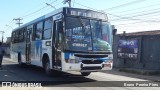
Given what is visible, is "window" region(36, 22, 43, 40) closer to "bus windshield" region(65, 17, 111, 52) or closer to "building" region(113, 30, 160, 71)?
"bus windshield" region(65, 17, 111, 52)

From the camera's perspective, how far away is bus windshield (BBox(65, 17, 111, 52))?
559 inches

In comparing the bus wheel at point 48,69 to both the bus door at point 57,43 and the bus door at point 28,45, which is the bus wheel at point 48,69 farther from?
the bus door at point 28,45

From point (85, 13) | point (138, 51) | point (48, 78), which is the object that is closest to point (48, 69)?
point (48, 78)

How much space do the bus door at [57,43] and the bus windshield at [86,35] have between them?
43 cm

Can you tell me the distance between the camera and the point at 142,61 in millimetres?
23953

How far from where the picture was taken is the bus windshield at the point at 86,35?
46.6 ft

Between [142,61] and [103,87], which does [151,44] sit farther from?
[103,87]

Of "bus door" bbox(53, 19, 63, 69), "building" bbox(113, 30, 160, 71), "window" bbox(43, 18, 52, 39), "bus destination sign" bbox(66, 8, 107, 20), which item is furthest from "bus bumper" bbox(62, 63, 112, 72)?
"building" bbox(113, 30, 160, 71)

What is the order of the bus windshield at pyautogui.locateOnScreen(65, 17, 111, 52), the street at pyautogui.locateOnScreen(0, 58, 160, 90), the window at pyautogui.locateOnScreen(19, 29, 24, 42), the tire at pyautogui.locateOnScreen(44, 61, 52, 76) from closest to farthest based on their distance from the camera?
the street at pyautogui.locateOnScreen(0, 58, 160, 90) < the bus windshield at pyautogui.locateOnScreen(65, 17, 111, 52) < the tire at pyautogui.locateOnScreen(44, 61, 52, 76) < the window at pyautogui.locateOnScreen(19, 29, 24, 42)

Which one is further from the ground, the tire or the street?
the tire

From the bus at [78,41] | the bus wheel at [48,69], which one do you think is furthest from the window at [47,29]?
the bus wheel at [48,69]

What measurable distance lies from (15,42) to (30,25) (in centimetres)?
594

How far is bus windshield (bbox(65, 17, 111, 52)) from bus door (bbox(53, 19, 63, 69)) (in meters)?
0.43

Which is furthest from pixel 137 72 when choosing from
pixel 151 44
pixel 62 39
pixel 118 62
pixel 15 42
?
pixel 15 42
